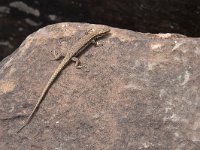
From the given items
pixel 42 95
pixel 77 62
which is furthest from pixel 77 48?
pixel 42 95

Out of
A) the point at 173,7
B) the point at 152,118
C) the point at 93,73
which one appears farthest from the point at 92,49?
the point at 173,7

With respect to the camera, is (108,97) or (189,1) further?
(189,1)

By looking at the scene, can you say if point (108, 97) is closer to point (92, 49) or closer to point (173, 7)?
point (92, 49)

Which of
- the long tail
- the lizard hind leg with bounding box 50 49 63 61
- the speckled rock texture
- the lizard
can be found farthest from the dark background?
the long tail

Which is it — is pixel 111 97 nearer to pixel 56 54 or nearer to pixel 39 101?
pixel 39 101

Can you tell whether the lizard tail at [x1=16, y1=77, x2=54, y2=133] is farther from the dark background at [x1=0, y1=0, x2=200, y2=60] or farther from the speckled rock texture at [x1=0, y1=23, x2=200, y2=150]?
the dark background at [x1=0, y1=0, x2=200, y2=60]

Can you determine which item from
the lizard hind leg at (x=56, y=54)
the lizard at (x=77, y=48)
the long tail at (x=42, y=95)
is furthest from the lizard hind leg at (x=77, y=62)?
the long tail at (x=42, y=95)
